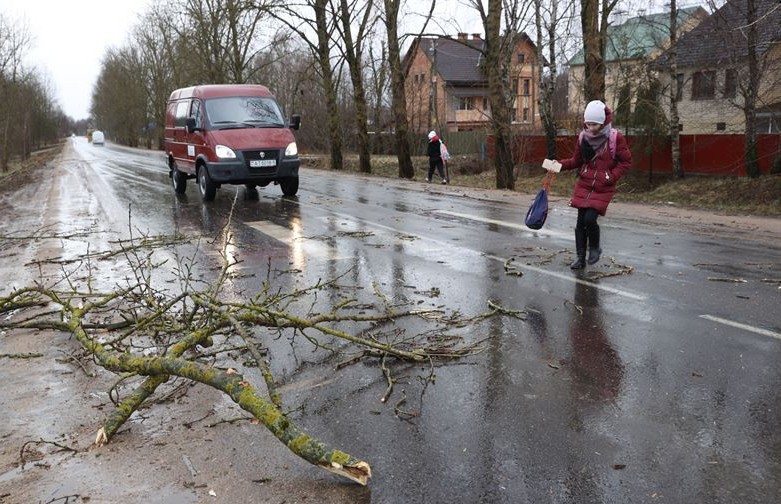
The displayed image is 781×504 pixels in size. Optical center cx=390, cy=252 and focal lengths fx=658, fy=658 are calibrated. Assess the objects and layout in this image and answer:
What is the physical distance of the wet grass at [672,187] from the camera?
59.2ft

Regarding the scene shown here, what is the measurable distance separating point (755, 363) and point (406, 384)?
91.4 inches

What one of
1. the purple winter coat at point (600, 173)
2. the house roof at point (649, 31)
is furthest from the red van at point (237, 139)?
the house roof at point (649, 31)

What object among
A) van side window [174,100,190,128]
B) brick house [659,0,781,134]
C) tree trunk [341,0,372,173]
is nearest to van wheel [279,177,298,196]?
van side window [174,100,190,128]

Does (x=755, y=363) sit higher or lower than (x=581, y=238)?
lower

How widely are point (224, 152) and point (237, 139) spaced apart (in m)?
0.42

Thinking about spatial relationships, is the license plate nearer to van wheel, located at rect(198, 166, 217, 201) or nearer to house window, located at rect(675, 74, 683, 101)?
van wheel, located at rect(198, 166, 217, 201)

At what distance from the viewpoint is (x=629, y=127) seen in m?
26.8

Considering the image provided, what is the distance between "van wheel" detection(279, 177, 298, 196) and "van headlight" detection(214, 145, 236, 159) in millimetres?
1735

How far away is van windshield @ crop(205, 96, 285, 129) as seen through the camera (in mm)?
14438

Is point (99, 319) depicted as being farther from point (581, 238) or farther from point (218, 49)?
point (218, 49)

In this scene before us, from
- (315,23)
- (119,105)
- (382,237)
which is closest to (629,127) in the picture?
(315,23)

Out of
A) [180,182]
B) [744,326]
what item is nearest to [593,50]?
[180,182]

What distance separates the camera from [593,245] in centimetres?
739

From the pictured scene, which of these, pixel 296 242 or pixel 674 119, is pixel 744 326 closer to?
pixel 296 242
